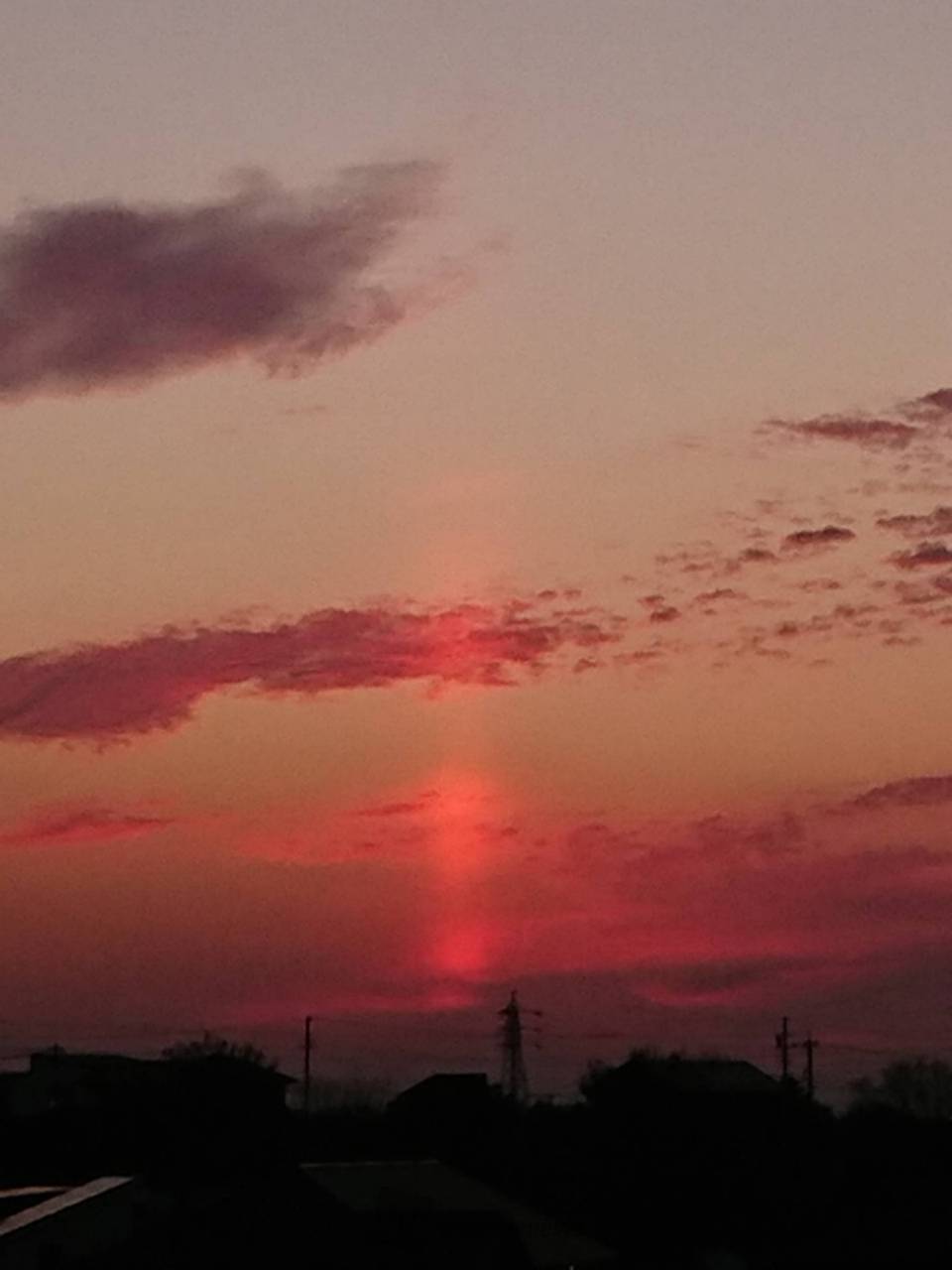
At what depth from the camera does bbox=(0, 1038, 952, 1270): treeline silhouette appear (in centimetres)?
9225

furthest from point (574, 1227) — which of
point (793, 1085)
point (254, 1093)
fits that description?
point (793, 1085)

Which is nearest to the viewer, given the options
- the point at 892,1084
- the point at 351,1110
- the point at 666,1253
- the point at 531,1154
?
the point at 666,1253

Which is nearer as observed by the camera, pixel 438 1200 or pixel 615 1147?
pixel 438 1200

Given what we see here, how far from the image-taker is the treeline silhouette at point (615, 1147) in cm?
9225

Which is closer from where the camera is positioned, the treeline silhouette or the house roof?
the house roof

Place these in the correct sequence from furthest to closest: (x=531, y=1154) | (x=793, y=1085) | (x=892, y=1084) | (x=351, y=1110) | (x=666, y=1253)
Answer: (x=892, y=1084), (x=351, y=1110), (x=793, y=1085), (x=531, y=1154), (x=666, y=1253)

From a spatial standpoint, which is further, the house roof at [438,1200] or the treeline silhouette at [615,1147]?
the treeline silhouette at [615,1147]

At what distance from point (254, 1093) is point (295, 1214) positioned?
49.6m

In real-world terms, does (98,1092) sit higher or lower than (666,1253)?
higher

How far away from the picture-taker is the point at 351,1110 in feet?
458

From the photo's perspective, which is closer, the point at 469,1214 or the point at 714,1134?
the point at 469,1214

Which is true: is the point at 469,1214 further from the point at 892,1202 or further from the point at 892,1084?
the point at 892,1084

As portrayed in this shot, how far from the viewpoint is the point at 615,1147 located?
10181cm

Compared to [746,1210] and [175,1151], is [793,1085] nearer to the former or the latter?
[746,1210]
